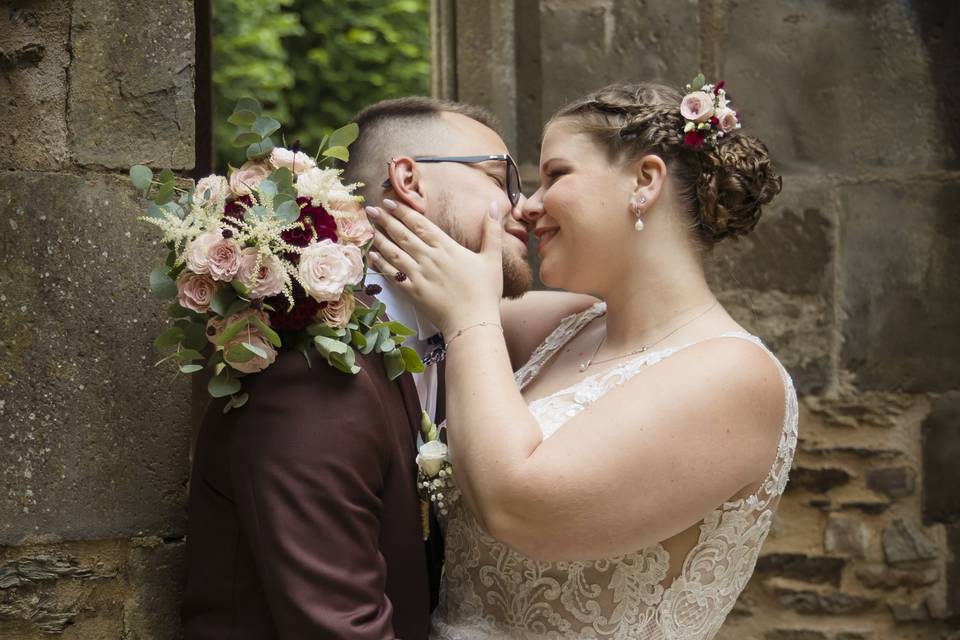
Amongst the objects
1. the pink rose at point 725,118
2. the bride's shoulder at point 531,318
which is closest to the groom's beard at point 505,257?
the bride's shoulder at point 531,318

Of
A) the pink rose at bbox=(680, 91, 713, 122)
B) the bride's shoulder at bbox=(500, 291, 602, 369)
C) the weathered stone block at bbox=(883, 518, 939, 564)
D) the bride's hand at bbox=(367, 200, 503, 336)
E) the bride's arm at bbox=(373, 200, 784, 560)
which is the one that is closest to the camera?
the bride's arm at bbox=(373, 200, 784, 560)

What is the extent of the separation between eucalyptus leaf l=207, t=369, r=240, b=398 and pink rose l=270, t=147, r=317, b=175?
15.5 inches

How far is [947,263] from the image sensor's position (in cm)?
398

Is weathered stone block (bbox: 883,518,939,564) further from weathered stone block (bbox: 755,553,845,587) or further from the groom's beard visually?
the groom's beard

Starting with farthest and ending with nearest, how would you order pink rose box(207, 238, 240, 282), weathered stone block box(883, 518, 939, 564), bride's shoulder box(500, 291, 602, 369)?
weathered stone block box(883, 518, 939, 564) < bride's shoulder box(500, 291, 602, 369) < pink rose box(207, 238, 240, 282)

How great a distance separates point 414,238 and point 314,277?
444mm

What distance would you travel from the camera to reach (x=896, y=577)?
3.91m

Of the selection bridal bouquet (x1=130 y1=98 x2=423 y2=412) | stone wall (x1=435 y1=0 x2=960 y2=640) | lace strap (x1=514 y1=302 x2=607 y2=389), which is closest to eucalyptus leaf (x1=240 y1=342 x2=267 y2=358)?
bridal bouquet (x1=130 y1=98 x2=423 y2=412)

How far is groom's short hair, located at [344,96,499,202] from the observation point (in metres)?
2.80

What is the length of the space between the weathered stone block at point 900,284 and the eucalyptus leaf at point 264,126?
2440 mm

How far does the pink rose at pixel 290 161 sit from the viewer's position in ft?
7.04

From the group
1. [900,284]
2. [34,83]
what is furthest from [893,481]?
[34,83]

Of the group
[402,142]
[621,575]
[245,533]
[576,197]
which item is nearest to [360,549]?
[245,533]

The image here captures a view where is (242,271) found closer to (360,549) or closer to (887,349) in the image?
(360,549)
